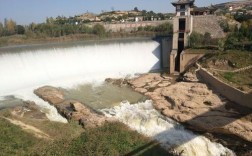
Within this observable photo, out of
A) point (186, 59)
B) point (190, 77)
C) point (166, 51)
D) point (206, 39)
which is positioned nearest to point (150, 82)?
point (190, 77)

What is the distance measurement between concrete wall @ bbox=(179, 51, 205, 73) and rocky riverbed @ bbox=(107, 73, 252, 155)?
2.32 m

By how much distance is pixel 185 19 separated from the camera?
23781mm

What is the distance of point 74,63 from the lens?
22.6 metres

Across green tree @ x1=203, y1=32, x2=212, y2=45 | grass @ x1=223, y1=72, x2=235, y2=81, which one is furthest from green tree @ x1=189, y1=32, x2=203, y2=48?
grass @ x1=223, y1=72, x2=235, y2=81

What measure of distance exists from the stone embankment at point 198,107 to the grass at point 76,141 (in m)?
3.18

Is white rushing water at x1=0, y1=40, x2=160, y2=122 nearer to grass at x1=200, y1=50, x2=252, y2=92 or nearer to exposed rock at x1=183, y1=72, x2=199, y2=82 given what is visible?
exposed rock at x1=183, y1=72, x2=199, y2=82

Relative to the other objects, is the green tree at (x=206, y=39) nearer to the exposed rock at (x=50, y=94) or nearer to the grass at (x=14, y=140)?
the exposed rock at (x=50, y=94)

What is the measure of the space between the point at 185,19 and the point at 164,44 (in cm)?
329

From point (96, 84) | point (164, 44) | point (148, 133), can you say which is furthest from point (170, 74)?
point (148, 133)

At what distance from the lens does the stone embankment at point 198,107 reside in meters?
13.1

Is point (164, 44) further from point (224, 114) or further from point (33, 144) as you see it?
point (33, 144)

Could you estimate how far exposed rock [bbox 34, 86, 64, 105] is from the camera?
654 inches

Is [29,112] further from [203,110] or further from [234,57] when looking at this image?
[234,57]

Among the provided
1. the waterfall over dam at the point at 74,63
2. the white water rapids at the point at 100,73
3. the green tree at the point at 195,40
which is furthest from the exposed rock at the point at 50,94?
the green tree at the point at 195,40
